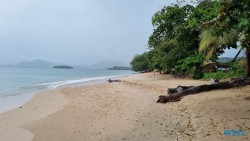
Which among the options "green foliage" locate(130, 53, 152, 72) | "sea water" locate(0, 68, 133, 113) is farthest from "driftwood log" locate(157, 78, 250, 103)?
"green foliage" locate(130, 53, 152, 72)

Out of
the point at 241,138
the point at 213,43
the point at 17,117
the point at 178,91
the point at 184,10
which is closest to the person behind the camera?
the point at 241,138

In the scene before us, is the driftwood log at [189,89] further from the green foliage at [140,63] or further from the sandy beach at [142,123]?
the green foliage at [140,63]

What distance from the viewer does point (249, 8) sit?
15.7 feet

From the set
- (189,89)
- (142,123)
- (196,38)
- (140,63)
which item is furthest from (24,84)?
(140,63)

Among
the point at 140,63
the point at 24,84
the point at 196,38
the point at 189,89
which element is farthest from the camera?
the point at 140,63

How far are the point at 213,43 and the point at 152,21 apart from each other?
10979mm

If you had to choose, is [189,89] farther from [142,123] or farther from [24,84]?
[24,84]

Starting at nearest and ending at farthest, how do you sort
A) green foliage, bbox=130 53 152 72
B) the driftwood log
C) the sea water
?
the driftwood log → the sea water → green foliage, bbox=130 53 152 72

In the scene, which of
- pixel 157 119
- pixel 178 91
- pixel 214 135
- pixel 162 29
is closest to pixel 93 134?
pixel 157 119

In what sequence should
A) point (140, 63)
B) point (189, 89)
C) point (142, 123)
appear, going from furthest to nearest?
point (140, 63) → point (189, 89) → point (142, 123)

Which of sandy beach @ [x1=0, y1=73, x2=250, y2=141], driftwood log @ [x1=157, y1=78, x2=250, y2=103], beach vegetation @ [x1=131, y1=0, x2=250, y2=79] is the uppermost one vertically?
beach vegetation @ [x1=131, y1=0, x2=250, y2=79]

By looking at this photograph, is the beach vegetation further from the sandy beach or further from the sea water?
the sea water

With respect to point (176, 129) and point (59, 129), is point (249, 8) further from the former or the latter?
point (59, 129)

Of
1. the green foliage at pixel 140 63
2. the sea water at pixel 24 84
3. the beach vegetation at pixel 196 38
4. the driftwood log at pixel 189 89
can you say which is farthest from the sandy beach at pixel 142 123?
the green foliage at pixel 140 63
